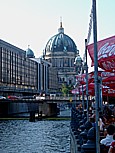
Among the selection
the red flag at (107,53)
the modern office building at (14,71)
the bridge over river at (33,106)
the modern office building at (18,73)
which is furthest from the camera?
the modern office building at (18,73)

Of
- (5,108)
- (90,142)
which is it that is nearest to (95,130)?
(90,142)

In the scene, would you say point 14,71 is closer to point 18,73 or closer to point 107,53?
point 18,73

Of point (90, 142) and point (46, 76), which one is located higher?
point (46, 76)

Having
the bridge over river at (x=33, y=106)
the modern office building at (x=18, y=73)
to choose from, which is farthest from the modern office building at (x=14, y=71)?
the bridge over river at (x=33, y=106)

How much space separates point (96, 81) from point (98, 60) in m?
0.74

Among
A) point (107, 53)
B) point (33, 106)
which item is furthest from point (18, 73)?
point (107, 53)

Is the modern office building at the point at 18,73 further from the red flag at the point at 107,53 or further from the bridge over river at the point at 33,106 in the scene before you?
the red flag at the point at 107,53

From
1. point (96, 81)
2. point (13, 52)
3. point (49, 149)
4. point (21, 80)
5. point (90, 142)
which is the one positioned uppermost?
point (13, 52)

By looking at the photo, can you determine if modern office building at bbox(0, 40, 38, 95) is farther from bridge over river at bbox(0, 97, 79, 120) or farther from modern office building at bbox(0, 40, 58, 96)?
bridge over river at bbox(0, 97, 79, 120)

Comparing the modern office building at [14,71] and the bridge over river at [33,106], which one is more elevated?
the modern office building at [14,71]

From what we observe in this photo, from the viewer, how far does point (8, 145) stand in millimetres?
37500

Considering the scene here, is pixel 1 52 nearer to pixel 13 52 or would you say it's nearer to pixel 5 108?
pixel 13 52

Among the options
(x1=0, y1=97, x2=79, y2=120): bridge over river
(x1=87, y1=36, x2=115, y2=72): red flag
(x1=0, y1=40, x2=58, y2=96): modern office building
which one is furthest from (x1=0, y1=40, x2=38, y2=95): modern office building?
(x1=87, y1=36, x2=115, y2=72): red flag

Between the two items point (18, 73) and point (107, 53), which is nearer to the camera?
point (107, 53)
